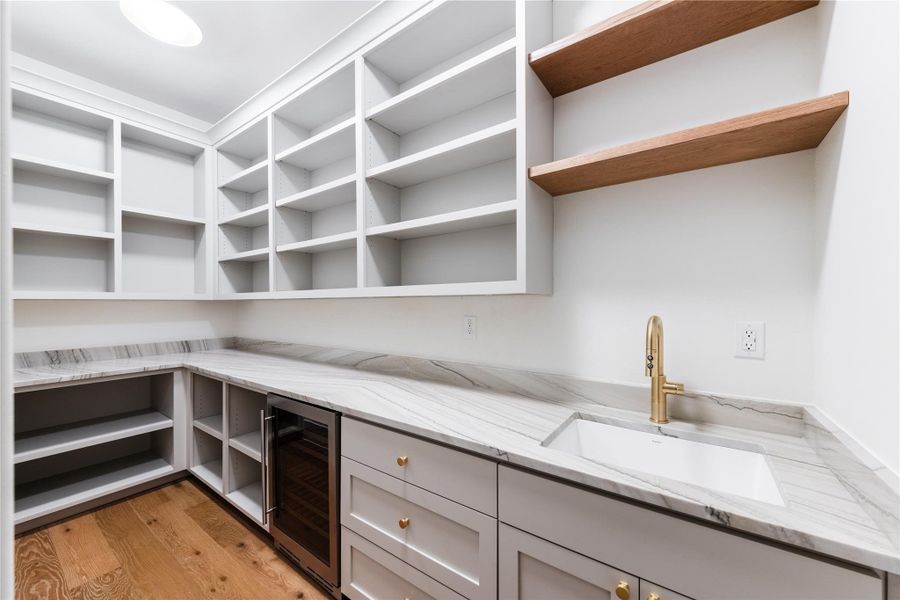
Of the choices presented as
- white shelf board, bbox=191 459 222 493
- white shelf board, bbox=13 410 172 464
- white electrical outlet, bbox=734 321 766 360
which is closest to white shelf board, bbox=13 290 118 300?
white shelf board, bbox=13 410 172 464

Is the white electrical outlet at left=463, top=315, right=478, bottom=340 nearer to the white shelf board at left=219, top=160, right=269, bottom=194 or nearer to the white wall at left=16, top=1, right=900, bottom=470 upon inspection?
the white wall at left=16, top=1, right=900, bottom=470

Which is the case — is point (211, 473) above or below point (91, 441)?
below

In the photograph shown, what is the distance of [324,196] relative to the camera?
6.89 feet

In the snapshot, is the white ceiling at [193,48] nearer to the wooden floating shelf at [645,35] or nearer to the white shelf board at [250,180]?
the white shelf board at [250,180]

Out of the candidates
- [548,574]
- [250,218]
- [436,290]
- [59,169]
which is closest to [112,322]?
[59,169]

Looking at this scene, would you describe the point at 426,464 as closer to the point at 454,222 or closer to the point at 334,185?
the point at 454,222

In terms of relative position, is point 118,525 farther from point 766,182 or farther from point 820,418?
point 766,182

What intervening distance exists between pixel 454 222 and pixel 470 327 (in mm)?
501

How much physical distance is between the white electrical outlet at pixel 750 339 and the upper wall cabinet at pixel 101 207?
10.2ft

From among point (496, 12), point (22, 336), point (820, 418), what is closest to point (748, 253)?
point (820, 418)

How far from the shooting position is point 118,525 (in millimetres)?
1959

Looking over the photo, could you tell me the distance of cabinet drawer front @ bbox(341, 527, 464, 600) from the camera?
1.19m

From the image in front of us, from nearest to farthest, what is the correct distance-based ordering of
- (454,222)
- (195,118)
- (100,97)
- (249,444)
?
(454,222), (249,444), (100,97), (195,118)

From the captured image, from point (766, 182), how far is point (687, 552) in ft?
3.45
